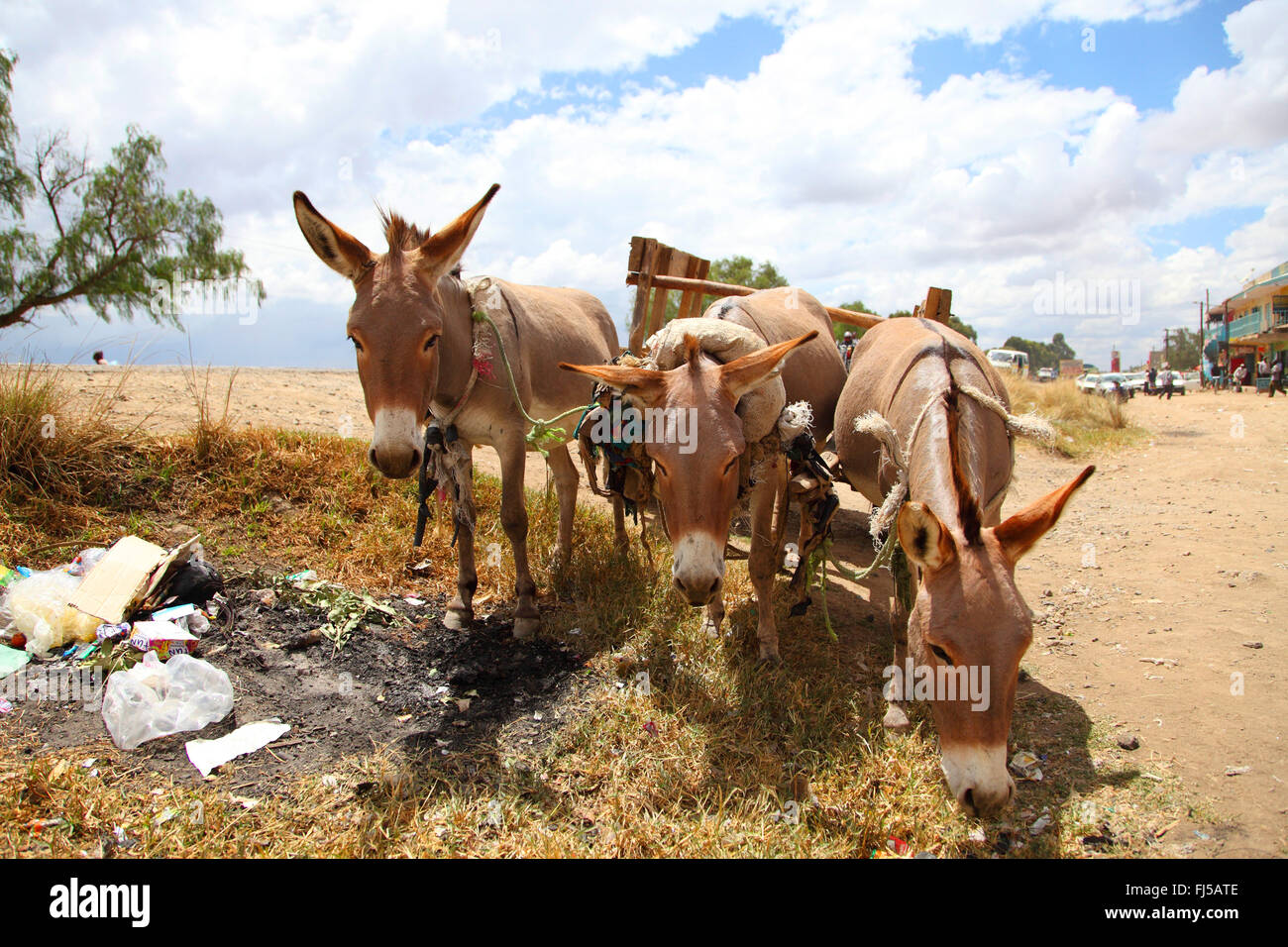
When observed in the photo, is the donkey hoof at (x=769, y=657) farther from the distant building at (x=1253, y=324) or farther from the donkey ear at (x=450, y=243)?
the distant building at (x=1253, y=324)

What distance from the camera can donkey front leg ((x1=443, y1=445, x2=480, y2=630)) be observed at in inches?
188

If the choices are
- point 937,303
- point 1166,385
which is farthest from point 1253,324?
point 937,303

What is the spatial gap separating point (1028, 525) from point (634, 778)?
2120 millimetres

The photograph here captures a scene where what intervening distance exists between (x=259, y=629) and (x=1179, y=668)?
234 inches

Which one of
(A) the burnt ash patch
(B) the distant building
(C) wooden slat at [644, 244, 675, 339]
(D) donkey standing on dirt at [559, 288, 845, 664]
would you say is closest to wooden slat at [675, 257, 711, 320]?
(C) wooden slat at [644, 244, 675, 339]

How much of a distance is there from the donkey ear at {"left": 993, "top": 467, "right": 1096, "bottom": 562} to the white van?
20.7 meters

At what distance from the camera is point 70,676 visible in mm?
3594

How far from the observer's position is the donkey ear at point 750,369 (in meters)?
3.45

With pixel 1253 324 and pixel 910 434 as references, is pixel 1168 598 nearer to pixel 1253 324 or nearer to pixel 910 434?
pixel 910 434

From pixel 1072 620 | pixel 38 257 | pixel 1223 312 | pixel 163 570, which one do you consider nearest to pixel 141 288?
pixel 38 257

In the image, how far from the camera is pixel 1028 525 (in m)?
2.54

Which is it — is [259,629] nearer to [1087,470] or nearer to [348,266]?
[348,266]

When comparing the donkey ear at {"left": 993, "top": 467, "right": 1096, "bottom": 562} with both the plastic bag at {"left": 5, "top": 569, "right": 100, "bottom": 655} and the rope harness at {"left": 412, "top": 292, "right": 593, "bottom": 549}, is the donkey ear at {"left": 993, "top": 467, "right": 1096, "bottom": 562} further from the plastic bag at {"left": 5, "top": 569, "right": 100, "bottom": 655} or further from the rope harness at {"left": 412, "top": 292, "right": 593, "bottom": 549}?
the plastic bag at {"left": 5, "top": 569, "right": 100, "bottom": 655}

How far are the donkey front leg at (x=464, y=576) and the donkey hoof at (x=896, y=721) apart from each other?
290 centimetres
